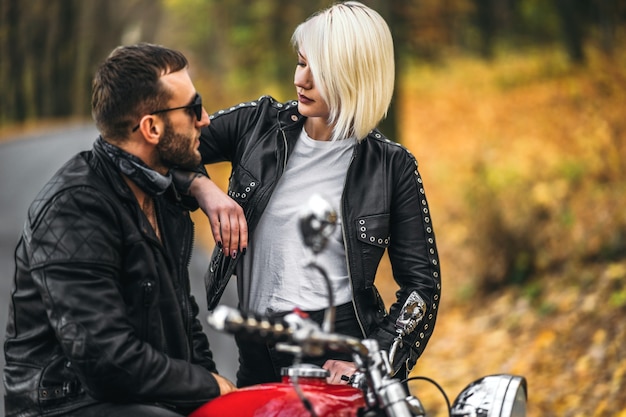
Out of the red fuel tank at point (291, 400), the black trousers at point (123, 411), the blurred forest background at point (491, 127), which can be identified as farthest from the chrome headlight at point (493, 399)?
the blurred forest background at point (491, 127)

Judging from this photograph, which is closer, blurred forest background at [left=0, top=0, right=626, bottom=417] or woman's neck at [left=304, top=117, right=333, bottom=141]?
woman's neck at [left=304, top=117, right=333, bottom=141]

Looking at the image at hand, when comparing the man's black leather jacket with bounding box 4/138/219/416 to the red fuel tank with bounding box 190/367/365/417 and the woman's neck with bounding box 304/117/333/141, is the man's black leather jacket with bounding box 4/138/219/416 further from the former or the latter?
the woman's neck with bounding box 304/117/333/141

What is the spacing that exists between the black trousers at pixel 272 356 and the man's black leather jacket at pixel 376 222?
59 millimetres

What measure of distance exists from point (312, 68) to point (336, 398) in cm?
117

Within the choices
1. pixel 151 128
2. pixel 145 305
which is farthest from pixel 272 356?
pixel 151 128

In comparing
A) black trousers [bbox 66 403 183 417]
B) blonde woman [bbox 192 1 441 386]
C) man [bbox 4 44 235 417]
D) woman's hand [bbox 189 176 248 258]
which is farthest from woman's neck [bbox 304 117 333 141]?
black trousers [bbox 66 403 183 417]

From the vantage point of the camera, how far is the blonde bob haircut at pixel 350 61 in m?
3.27

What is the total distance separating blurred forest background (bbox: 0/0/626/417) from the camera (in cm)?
739

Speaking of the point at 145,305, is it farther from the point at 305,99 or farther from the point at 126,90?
the point at 305,99

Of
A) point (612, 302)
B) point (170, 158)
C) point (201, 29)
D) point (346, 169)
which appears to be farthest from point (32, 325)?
point (201, 29)

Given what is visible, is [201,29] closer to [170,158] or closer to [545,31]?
[545,31]

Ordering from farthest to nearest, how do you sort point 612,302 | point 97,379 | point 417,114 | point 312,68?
point 417,114, point 612,302, point 312,68, point 97,379

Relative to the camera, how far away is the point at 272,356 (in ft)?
11.5

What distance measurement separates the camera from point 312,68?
130 inches
